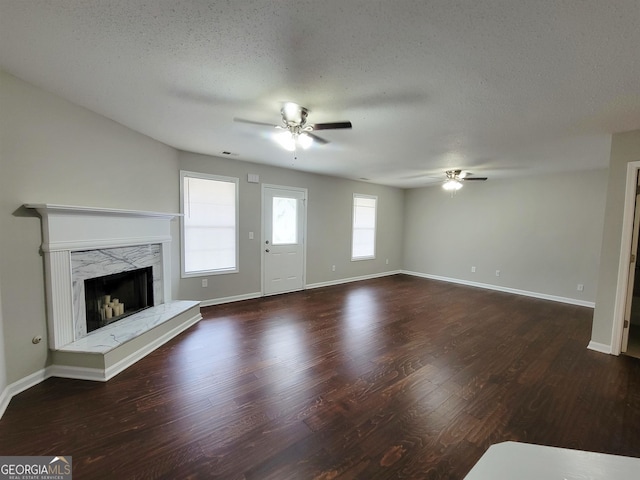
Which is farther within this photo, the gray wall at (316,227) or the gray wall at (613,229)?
the gray wall at (316,227)

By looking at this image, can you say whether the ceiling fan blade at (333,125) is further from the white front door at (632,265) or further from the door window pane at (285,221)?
the white front door at (632,265)

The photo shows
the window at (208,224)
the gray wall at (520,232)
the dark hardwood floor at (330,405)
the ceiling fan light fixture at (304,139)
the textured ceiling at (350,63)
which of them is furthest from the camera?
the gray wall at (520,232)

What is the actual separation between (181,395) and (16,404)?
3.85ft

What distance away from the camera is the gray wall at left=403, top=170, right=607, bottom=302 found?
477 cm

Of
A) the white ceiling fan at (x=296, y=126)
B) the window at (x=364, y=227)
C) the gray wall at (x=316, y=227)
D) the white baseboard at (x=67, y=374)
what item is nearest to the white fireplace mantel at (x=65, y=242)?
the white baseboard at (x=67, y=374)

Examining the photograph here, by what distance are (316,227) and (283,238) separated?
86 centimetres

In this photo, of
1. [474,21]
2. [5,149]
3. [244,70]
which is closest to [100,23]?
[244,70]

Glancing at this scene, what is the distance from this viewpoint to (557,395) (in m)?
2.25

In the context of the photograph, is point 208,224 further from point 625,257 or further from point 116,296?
point 625,257

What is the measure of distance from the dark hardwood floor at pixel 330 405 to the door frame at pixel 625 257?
0.86ft

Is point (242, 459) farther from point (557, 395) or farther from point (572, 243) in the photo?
point (572, 243)

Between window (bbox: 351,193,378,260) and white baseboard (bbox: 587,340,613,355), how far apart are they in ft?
14.2

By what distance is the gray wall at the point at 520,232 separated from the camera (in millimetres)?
4770

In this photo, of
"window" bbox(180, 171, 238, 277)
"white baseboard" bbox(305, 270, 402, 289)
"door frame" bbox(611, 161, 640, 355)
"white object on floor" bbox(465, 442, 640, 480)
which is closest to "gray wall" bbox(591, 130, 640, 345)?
"door frame" bbox(611, 161, 640, 355)
